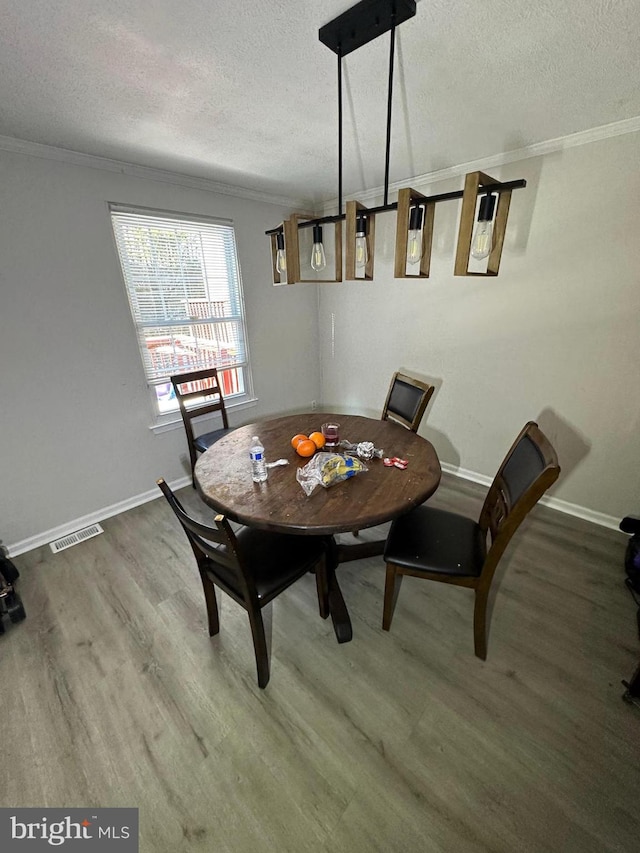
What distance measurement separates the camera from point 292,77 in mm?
1350

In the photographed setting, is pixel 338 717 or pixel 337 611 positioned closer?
pixel 338 717

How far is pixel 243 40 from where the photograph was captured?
1.14m

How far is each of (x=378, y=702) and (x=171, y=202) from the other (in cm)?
326

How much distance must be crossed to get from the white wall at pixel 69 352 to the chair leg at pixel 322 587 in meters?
1.83

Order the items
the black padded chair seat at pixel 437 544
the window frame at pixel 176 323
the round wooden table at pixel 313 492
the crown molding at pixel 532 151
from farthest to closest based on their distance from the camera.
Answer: the window frame at pixel 176 323 → the crown molding at pixel 532 151 → the black padded chair seat at pixel 437 544 → the round wooden table at pixel 313 492

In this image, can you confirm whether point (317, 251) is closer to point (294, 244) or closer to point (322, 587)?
point (294, 244)

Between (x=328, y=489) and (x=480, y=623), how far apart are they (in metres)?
0.88

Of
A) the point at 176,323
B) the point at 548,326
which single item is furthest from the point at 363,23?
the point at 176,323

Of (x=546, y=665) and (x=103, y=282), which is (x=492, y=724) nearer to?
(x=546, y=665)

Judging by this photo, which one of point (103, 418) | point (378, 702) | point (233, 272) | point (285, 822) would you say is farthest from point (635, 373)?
point (103, 418)

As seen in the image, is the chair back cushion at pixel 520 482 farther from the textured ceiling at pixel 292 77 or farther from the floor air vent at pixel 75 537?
the floor air vent at pixel 75 537

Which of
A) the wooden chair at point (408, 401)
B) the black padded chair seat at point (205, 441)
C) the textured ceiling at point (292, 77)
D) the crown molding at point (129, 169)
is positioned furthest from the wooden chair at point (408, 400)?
the crown molding at point (129, 169)

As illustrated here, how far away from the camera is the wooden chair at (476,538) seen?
1.28m

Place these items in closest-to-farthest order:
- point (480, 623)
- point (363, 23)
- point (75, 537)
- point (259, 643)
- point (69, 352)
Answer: point (363, 23), point (259, 643), point (480, 623), point (69, 352), point (75, 537)
